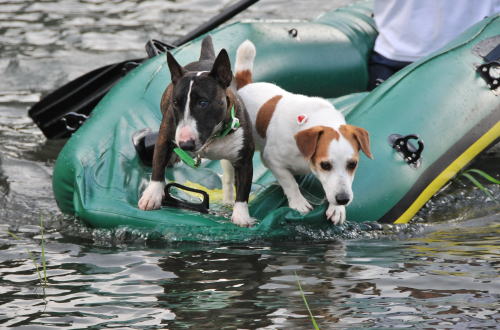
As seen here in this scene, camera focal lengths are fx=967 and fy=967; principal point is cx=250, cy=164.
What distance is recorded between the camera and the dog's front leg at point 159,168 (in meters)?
4.32

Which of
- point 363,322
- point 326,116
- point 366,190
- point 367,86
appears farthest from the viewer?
point 367,86

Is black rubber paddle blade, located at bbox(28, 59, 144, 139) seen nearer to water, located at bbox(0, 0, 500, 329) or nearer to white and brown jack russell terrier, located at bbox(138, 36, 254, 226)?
water, located at bbox(0, 0, 500, 329)

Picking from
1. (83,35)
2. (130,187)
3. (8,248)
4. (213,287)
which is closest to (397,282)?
(213,287)

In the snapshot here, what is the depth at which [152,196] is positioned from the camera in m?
4.50

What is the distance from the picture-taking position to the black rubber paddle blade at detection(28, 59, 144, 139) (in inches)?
272

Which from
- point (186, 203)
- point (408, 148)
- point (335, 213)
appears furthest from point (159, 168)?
point (408, 148)

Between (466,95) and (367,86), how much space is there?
160cm

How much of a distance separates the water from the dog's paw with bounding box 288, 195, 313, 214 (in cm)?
23

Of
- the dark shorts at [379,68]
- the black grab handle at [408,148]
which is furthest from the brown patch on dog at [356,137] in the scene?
the dark shorts at [379,68]

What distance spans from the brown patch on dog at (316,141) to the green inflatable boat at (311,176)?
0.37 metres

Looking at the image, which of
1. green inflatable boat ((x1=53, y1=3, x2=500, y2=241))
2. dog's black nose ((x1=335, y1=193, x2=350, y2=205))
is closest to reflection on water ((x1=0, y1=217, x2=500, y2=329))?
green inflatable boat ((x1=53, y1=3, x2=500, y2=241))

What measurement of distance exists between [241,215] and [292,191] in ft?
0.86

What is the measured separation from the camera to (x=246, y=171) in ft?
14.3

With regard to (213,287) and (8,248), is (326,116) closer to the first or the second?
(213,287)
